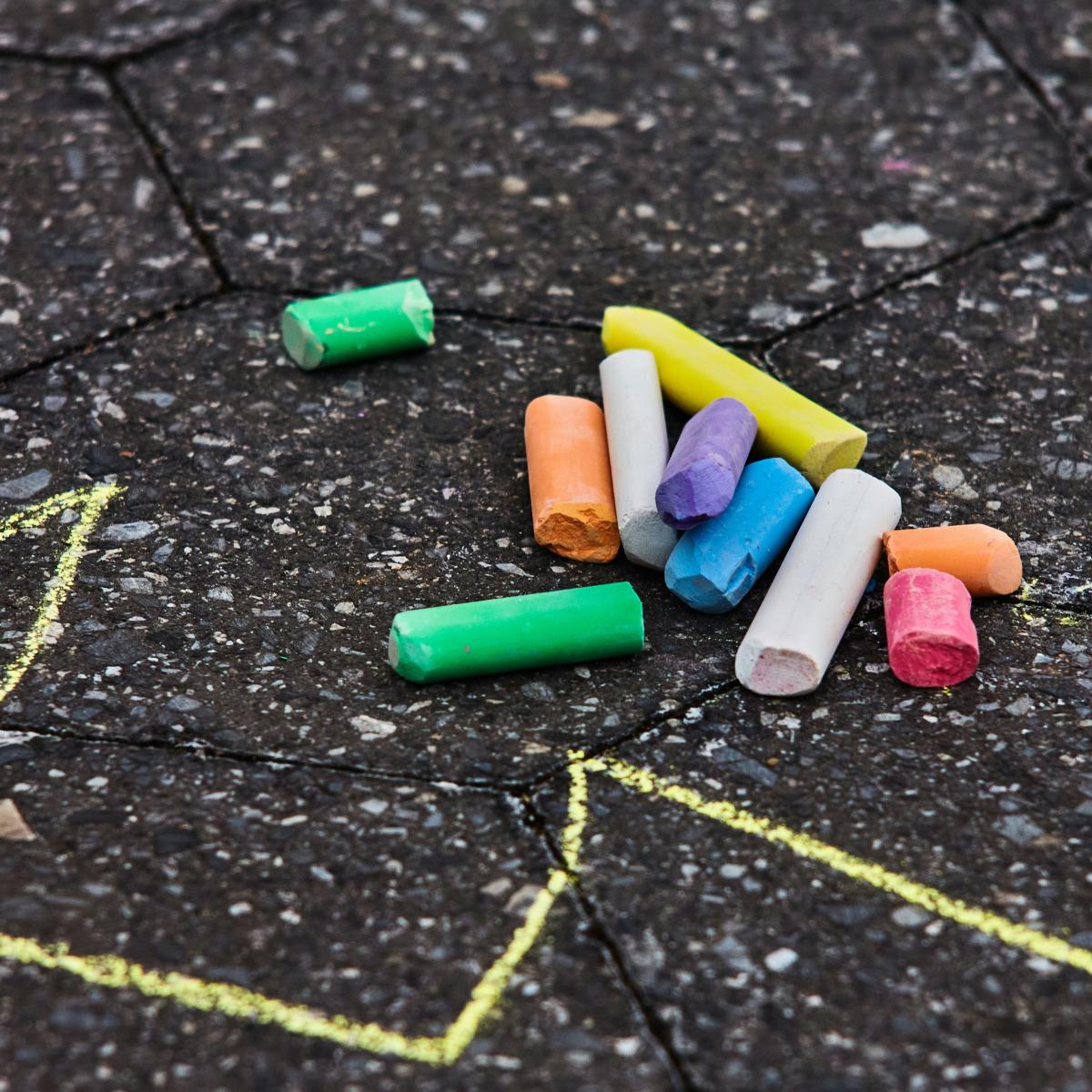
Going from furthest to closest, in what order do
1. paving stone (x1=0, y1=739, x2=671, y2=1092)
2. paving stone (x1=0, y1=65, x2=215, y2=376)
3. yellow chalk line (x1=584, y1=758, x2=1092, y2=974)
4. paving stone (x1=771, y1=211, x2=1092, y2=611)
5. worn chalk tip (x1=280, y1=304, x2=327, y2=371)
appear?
1. paving stone (x1=0, y1=65, x2=215, y2=376)
2. worn chalk tip (x1=280, y1=304, x2=327, y2=371)
3. paving stone (x1=771, y1=211, x2=1092, y2=611)
4. yellow chalk line (x1=584, y1=758, x2=1092, y2=974)
5. paving stone (x1=0, y1=739, x2=671, y2=1092)

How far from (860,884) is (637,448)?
2.68 feet

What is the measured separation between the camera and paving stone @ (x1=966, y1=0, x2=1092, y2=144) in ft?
11.2

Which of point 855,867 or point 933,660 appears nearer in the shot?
point 855,867

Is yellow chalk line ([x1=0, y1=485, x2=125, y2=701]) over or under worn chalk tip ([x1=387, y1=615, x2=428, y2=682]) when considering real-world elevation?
over

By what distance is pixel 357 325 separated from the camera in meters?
2.64

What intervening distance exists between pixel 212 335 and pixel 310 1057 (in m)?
1.60

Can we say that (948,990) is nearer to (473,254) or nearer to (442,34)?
(473,254)

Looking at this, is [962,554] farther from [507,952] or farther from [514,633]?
[507,952]

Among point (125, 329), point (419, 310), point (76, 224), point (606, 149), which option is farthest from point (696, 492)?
point (76, 224)

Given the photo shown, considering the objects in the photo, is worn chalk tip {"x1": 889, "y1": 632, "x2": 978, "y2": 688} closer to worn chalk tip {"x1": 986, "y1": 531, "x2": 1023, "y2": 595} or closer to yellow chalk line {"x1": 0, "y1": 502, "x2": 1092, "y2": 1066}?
worn chalk tip {"x1": 986, "y1": 531, "x2": 1023, "y2": 595}

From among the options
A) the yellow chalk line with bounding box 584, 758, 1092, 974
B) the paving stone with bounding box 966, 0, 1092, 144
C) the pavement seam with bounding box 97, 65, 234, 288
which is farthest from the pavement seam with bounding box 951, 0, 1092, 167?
the yellow chalk line with bounding box 584, 758, 1092, 974

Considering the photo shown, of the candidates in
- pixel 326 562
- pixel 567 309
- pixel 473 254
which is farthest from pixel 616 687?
pixel 473 254

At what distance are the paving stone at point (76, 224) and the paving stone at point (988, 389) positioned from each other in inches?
51.5

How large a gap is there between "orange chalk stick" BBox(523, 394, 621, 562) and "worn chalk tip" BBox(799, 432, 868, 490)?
0.33 meters
